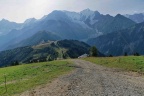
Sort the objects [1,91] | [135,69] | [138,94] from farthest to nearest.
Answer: [135,69] → [1,91] → [138,94]

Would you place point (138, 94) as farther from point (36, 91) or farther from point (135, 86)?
point (36, 91)

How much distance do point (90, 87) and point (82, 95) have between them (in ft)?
18.0

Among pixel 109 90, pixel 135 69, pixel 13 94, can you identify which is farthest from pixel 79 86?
pixel 135 69

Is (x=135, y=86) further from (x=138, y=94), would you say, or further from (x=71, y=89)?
(x=71, y=89)

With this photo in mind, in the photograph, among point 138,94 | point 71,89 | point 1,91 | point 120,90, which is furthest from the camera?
point 1,91

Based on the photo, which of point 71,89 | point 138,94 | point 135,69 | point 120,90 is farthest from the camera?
point 135,69

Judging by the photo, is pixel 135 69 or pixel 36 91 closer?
pixel 36 91

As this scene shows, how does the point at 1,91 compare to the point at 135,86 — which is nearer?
the point at 135,86

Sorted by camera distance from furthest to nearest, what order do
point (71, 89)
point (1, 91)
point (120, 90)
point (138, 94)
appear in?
point (1, 91)
point (71, 89)
point (120, 90)
point (138, 94)

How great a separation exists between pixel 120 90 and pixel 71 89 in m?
6.63

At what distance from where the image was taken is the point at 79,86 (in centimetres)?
3875

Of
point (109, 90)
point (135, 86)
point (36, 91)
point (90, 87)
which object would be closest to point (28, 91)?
point (36, 91)

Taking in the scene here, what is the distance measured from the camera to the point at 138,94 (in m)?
31.5

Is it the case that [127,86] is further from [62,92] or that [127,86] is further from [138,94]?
[62,92]
